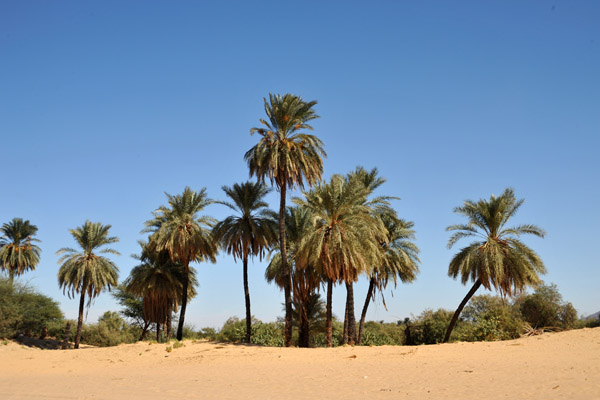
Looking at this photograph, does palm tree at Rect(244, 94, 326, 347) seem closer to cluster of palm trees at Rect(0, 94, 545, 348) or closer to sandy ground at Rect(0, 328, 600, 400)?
cluster of palm trees at Rect(0, 94, 545, 348)

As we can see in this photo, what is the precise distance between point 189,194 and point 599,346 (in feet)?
92.8

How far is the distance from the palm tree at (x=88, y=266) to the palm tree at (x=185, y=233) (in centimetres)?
749

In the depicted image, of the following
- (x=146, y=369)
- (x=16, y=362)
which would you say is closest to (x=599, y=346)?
(x=146, y=369)

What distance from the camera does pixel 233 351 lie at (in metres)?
25.0

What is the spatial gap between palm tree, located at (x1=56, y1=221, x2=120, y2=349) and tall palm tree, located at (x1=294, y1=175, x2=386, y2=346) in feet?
73.6

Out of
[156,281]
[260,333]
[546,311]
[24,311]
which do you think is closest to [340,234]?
[156,281]

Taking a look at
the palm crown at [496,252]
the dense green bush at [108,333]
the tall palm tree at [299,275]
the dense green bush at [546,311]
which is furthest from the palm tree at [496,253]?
the dense green bush at [108,333]

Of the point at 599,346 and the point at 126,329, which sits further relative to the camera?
the point at 126,329

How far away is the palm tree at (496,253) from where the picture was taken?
28781 millimetres

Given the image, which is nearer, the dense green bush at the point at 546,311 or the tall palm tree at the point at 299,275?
the tall palm tree at the point at 299,275

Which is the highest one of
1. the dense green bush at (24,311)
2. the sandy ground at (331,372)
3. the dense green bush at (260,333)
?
the dense green bush at (24,311)

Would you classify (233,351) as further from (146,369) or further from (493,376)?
(493,376)

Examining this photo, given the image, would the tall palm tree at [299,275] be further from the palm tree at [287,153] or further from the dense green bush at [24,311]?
the dense green bush at [24,311]

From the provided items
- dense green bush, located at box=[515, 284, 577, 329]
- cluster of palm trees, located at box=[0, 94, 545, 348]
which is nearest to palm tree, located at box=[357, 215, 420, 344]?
cluster of palm trees, located at box=[0, 94, 545, 348]
